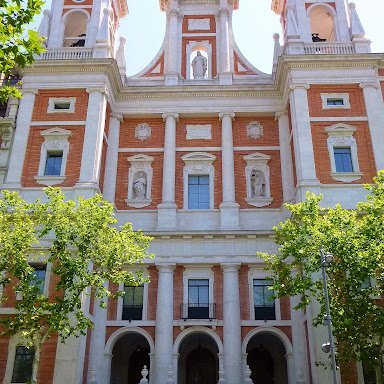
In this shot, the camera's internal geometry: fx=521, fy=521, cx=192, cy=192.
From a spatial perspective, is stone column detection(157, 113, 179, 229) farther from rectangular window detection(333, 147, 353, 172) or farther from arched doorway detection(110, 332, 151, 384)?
rectangular window detection(333, 147, 353, 172)

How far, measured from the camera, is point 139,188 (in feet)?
88.4

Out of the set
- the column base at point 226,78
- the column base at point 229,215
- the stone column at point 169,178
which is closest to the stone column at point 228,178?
the column base at point 229,215

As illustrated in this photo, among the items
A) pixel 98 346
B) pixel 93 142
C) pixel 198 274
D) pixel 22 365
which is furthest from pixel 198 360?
pixel 93 142

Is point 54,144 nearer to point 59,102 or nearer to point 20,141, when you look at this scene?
point 20,141

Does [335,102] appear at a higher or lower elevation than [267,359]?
higher

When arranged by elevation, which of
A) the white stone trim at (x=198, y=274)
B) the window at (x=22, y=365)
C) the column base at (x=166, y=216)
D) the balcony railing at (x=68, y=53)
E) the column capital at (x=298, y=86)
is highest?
the balcony railing at (x=68, y=53)

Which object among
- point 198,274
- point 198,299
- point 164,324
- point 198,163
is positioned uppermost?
point 198,163

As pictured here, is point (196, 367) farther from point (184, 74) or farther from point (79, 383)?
point (184, 74)

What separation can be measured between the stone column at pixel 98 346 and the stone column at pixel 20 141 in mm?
7089

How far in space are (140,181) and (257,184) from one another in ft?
19.9

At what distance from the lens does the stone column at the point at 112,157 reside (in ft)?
87.0

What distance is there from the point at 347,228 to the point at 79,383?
1209 cm

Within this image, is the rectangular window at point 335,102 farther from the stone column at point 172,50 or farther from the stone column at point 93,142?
the stone column at point 93,142

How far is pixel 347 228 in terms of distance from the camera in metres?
18.5
